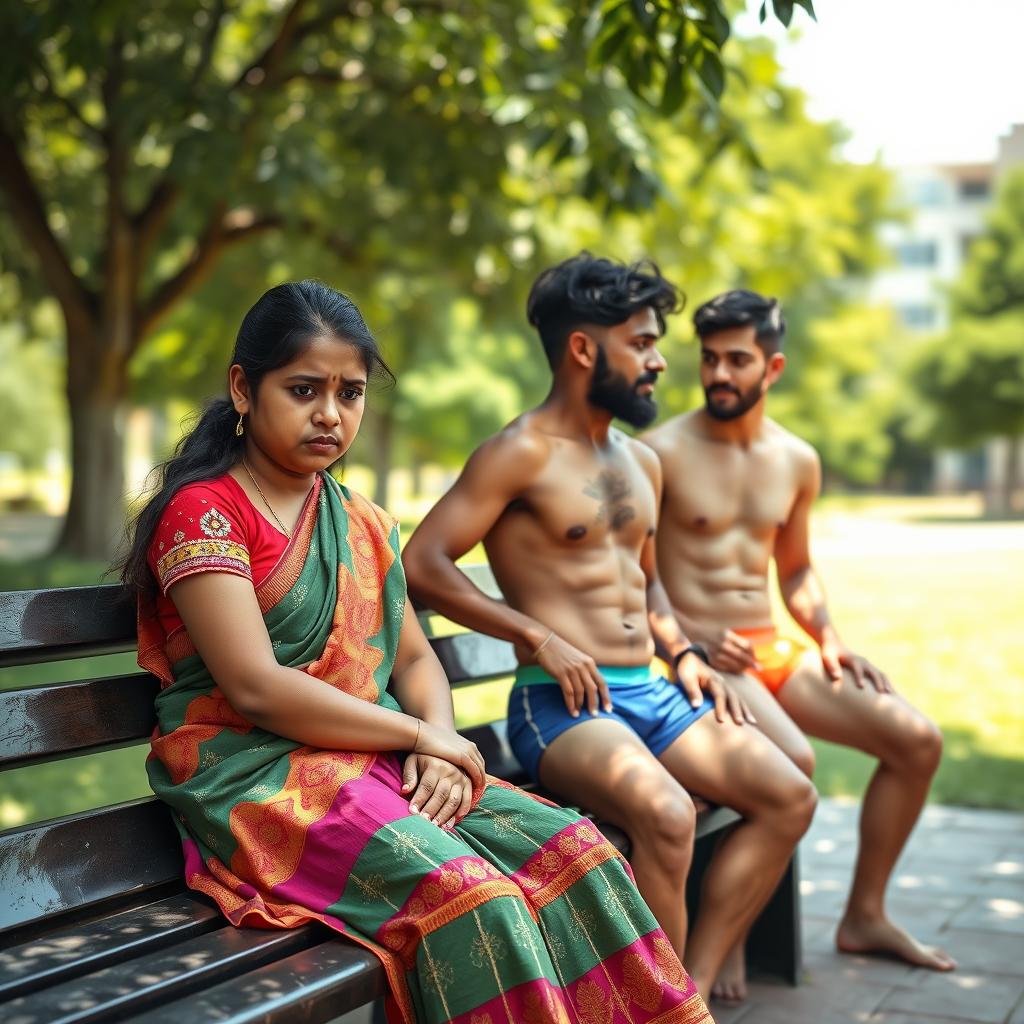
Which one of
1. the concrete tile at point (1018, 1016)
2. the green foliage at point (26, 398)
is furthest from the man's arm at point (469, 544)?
the green foliage at point (26, 398)

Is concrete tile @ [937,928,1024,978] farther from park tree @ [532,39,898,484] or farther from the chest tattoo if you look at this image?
park tree @ [532,39,898,484]

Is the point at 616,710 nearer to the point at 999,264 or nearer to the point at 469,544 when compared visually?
the point at 469,544

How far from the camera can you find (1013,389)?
126 feet

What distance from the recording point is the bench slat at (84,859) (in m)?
2.68

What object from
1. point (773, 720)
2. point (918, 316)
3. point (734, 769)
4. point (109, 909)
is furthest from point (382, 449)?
point (918, 316)

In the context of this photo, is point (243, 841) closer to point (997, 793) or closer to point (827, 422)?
point (997, 793)

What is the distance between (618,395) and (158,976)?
208cm

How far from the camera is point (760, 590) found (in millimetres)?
4473

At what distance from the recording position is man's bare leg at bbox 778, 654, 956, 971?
14.0ft

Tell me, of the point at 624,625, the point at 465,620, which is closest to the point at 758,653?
the point at 624,625

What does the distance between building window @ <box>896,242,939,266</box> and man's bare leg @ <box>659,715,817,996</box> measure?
71.3 metres

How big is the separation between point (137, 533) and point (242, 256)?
1415 centimetres

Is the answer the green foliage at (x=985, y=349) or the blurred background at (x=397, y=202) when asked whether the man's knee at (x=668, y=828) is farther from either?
the green foliage at (x=985, y=349)

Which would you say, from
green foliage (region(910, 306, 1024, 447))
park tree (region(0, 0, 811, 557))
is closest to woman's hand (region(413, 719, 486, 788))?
park tree (region(0, 0, 811, 557))
